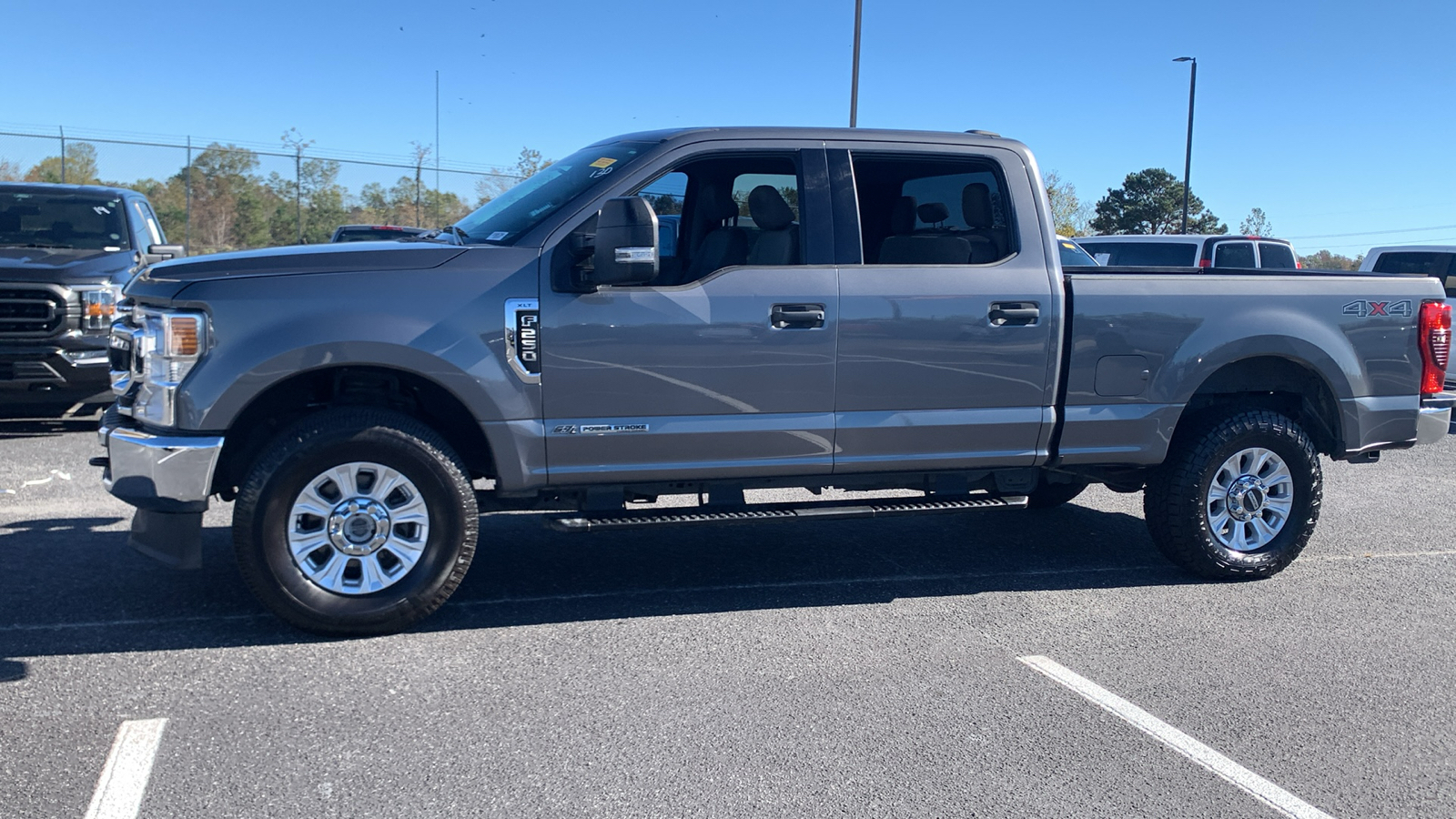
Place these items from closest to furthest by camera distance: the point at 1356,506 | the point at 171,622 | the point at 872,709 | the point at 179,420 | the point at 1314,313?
the point at 872,709 < the point at 179,420 < the point at 171,622 < the point at 1314,313 < the point at 1356,506

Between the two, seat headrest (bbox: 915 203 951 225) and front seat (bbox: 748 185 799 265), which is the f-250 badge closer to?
seat headrest (bbox: 915 203 951 225)

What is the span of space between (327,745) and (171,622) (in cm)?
148

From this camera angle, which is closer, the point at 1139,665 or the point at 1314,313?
the point at 1139,665

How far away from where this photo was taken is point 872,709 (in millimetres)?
3930

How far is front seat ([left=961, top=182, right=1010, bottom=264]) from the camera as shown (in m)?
5.37

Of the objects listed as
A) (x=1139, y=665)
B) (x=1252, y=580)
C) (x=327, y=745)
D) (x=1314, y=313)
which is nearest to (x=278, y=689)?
(x=327, y=745)

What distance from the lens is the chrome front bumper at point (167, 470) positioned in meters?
4.31

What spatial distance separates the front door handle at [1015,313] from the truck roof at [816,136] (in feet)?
2.71

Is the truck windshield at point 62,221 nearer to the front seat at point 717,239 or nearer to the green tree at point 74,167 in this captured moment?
the front seat at point 717,239

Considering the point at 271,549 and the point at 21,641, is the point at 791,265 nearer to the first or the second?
the point at 271,549

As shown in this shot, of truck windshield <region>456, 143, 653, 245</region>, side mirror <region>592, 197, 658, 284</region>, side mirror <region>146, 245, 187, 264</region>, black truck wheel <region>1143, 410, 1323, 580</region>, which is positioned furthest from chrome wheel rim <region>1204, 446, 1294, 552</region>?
side mirror <region>146, 245, 187, 264</region>

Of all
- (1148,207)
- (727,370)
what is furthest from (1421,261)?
(1148,207)

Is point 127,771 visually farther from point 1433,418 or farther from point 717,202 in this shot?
point 1433,418

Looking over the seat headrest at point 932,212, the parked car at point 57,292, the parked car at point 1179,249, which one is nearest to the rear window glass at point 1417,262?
the parked car at point 1179,249
